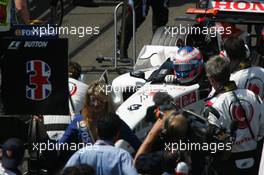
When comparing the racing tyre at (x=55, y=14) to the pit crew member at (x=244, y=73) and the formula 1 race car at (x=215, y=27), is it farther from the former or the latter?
the pit crew member at (x=244, y=73)

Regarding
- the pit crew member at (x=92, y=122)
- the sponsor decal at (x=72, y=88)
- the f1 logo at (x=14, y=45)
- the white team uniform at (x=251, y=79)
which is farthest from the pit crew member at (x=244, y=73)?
the f1 logo at (x=14, y=45)

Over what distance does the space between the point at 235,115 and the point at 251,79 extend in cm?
88

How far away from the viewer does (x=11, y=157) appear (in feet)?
23.0

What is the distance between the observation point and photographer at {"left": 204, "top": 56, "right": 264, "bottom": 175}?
7.86 metres

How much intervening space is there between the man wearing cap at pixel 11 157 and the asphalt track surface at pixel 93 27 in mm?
5758

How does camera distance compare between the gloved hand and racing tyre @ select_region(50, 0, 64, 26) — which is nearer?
the gloved hand

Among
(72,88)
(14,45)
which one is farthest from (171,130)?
(72,88)

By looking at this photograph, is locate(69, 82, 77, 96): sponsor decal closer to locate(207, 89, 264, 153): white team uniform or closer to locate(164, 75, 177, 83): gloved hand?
locate(164, 75, 177, 83): gloved hand

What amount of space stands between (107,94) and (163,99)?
0.47 metres

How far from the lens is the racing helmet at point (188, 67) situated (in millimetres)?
9422

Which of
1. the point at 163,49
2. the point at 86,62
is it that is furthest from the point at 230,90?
the point at 86,62

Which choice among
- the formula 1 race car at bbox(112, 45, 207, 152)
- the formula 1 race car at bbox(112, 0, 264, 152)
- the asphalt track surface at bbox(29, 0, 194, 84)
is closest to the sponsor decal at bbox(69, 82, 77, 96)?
the formula 1 race car at bbox(112, 45, 207, 152)

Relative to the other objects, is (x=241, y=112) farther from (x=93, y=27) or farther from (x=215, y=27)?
(x=93, y=27)

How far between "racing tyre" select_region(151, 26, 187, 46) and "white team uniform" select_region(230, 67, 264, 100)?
2.78 m
